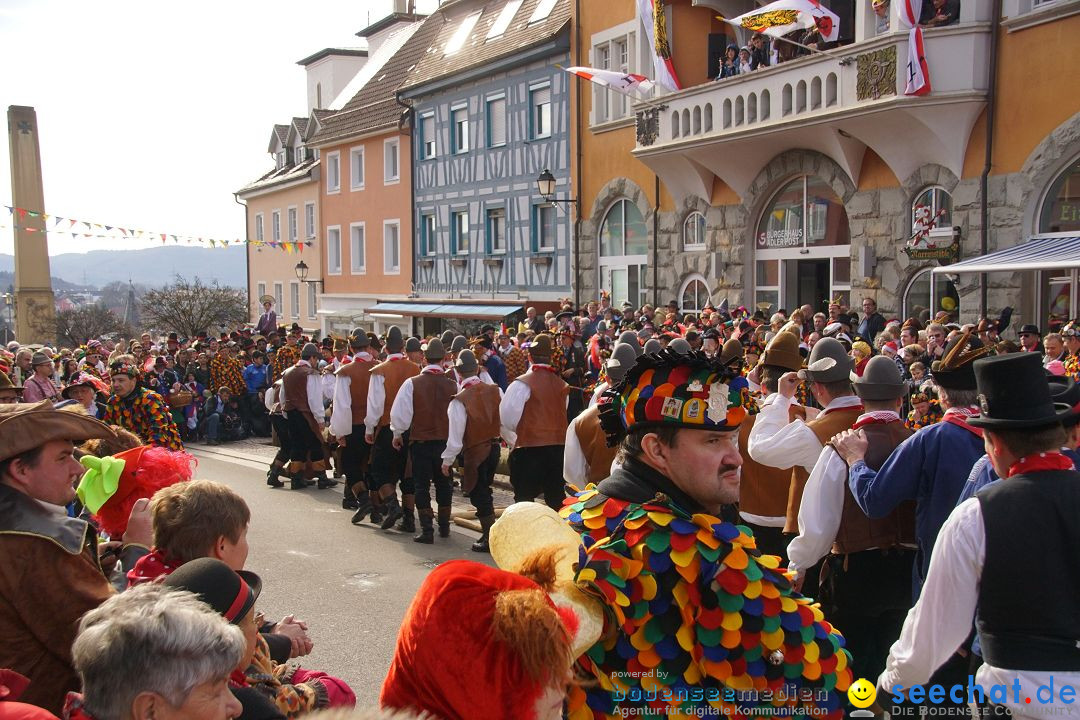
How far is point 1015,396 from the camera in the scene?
3133 millimetres

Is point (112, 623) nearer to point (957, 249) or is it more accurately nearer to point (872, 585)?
point (872, 585)

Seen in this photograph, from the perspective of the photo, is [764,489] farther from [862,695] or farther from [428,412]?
[428,412]

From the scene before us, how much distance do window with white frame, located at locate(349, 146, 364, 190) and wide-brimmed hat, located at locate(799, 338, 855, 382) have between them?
29746 mm

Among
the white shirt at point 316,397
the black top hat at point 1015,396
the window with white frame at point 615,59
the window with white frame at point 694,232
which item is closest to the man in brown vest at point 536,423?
the white shirt at point 316,397

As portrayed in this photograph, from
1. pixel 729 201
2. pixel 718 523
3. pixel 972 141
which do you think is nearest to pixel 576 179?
pixel 729 201

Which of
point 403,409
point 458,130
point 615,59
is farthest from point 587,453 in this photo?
point 458,130

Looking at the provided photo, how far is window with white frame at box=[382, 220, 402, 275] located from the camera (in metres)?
31.8

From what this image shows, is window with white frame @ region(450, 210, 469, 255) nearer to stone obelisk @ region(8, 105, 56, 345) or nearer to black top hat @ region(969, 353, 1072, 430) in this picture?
stone obelisk @ region(8, 105, 56, 345)

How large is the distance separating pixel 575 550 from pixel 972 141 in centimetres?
1362

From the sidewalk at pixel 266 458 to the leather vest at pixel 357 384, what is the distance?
157 cm

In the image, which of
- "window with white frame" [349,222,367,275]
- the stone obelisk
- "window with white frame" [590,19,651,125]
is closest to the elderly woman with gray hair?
"window with white frame" [590,19,651,125]

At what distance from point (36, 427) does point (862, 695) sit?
3.05 m

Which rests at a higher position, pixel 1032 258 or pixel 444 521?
pixel 1032 258

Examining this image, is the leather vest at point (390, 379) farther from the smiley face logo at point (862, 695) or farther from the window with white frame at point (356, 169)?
the window with white frame at point (356, 169)
